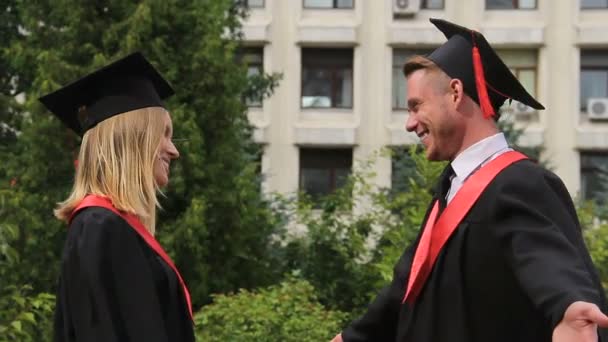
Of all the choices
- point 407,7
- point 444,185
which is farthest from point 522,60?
point 444,185

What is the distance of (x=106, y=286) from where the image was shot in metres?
3.56

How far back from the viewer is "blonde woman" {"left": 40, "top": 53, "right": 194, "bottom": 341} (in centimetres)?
356

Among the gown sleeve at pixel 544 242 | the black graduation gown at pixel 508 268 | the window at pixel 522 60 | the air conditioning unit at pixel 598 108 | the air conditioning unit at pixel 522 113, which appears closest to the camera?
the gown sleeve at pixel 544 242

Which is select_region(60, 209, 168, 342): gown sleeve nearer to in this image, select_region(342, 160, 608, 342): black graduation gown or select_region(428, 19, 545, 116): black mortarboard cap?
select_region(342, 160, 608, 342): black graduation gown

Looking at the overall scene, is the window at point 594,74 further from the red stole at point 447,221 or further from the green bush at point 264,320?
the red stole at point 447,221

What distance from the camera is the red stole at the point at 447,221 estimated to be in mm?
3672

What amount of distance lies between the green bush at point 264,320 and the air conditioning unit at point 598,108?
18.6 metres

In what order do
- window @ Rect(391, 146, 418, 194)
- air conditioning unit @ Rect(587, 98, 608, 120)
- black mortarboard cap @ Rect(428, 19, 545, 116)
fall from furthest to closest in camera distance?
air conditioning unit @ Rect(587, 98, 608, 120) < window @ Rect(391, 146, 418, 194) < black mortarboard cap @ Rect(428, 19, 545, 116)

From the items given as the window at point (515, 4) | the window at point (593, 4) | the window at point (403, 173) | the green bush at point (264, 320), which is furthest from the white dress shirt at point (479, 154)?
the window at point (593, 4)

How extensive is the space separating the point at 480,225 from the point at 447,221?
15cm

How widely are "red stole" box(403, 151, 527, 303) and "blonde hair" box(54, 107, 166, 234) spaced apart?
0.90m

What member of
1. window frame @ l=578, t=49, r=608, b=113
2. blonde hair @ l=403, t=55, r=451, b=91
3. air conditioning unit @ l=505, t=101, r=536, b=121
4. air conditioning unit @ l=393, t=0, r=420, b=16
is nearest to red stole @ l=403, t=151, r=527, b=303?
blonde hair @ l=403, t=55, r=451, b=91

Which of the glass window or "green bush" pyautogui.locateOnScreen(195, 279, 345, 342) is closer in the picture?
"green bush" pyautogui.locateOnScreen(195, 279, 345, 342)

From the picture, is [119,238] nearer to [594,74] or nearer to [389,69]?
[389,69]
